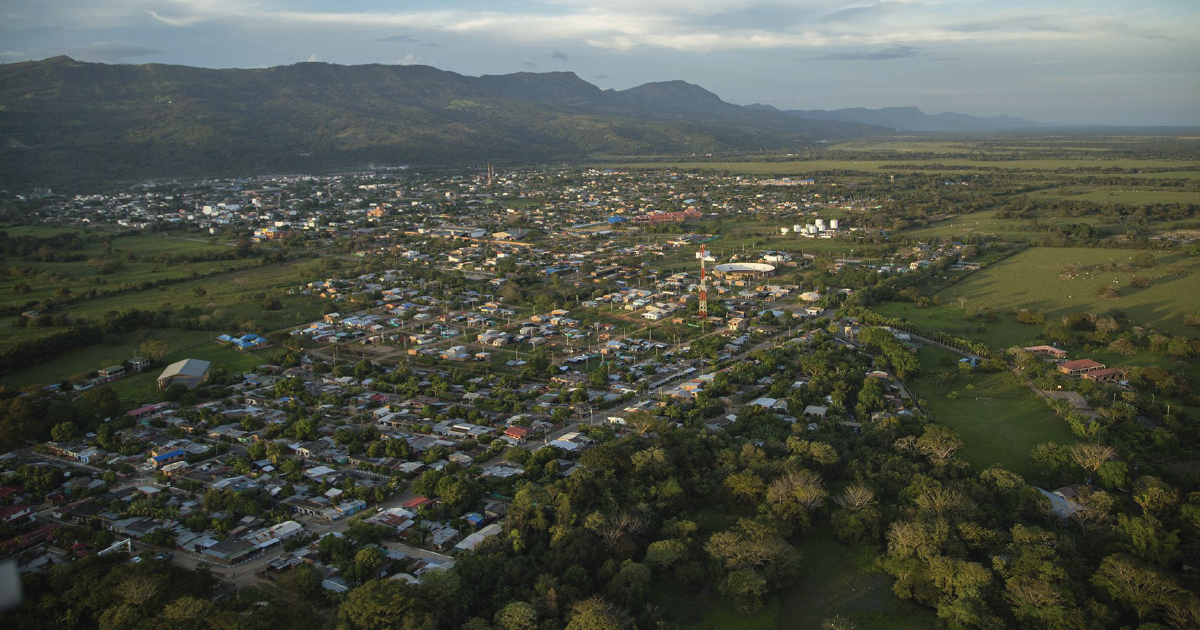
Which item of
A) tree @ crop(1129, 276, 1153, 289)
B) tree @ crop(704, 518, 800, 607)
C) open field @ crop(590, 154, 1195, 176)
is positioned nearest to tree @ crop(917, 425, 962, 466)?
tree @ crop(704, 518, 800, 607)

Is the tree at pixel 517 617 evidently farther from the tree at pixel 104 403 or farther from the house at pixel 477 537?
the tree at pixel 104 403

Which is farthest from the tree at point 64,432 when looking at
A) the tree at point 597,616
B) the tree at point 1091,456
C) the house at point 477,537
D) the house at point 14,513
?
the tree at point 1091,456

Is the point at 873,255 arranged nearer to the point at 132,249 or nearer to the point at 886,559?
the point at 886,559

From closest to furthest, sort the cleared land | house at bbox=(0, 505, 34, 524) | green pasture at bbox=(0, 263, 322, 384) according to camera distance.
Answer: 1. house at bbox=(0, 505, 34, 524)
2. green pasture at bbox=(0, 263, 322, 384)
3. the cleared land

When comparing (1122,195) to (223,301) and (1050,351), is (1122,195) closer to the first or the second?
(1050,351)

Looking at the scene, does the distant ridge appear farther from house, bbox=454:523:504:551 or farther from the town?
house, bbox=454:523:504:551

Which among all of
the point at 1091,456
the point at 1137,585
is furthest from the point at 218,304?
the point at 1137,585

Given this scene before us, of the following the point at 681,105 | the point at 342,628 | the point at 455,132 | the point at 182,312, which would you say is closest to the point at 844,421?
the point at 342,628
